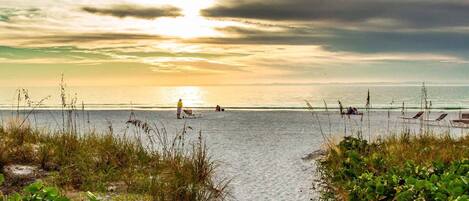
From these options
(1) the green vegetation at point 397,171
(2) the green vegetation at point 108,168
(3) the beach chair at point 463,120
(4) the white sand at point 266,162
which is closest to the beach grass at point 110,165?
(2) the green vegetation at point 108,168

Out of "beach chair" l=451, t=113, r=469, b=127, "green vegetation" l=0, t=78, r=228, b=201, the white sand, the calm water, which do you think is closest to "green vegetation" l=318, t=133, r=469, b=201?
the white sand

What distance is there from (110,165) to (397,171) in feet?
20.4

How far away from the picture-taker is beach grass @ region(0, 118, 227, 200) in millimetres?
10000

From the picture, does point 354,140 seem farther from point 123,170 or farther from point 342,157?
point 123,170

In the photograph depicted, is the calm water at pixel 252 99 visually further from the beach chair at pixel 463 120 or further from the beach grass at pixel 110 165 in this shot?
the beach grass at pixel 110 165

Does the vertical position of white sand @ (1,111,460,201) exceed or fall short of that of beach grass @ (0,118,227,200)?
it falls short

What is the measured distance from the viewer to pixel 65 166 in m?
11.6

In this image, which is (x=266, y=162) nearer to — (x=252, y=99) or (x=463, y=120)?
(x=463, y=120)

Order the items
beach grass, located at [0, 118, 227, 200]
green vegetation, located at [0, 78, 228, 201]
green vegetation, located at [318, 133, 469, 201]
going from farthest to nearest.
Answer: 1. beach grass, located at [0, 118, 227, 200]
2. green vegetation, located at [0, 78, 228, 201]
3. green vegetation, located at [318, 133, 469, 201]

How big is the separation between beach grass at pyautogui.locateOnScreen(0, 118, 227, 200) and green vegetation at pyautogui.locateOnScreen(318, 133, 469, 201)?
89.1 inches

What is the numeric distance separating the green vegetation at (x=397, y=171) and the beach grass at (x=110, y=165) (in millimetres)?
2264

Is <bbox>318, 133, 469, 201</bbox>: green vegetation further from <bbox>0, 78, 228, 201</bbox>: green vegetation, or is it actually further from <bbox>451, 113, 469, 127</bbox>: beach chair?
<bbox>451, 113, 469, 127</bbox>: beach chair

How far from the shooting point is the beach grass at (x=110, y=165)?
10.0 m

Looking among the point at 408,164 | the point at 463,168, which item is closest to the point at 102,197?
the point at 408,164
